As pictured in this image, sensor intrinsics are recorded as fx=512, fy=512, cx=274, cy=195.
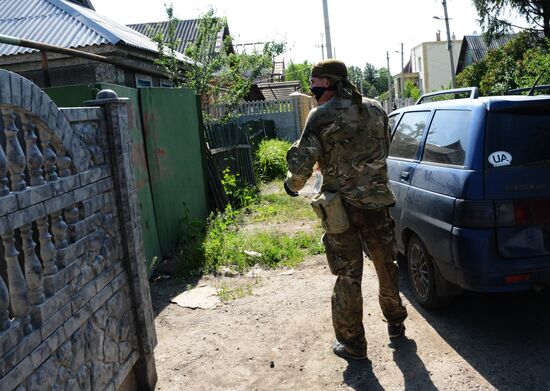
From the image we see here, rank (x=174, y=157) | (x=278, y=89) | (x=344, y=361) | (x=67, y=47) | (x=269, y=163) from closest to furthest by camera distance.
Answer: (x=344, y=361), (x=174, y=157), (x=67, y=47), (x=269, y=163), (x=278, y=89)

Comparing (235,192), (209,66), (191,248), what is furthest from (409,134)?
(209,66)

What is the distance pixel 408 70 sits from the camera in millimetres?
86688

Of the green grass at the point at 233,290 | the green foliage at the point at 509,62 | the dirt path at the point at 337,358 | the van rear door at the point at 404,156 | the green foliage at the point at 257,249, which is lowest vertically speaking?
the dirt path at the point at 337,358

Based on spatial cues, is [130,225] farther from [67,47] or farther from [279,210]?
[67,47]

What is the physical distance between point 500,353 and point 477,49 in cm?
4596

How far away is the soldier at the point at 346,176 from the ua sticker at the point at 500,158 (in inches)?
28.2

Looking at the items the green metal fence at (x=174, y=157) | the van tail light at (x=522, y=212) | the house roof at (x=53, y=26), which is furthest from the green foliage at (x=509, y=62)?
the van tail light at (x=522, y=212)

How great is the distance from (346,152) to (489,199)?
0.99 metres

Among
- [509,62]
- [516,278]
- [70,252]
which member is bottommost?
[516,278]

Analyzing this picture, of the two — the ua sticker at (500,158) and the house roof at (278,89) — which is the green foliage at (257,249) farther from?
the house roof at (278,89)

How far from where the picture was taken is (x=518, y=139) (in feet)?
11.6

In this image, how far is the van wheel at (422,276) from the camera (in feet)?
13.5

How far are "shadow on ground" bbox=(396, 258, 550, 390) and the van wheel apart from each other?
115 millimetres

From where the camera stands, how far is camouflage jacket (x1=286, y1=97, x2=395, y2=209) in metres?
3.51
